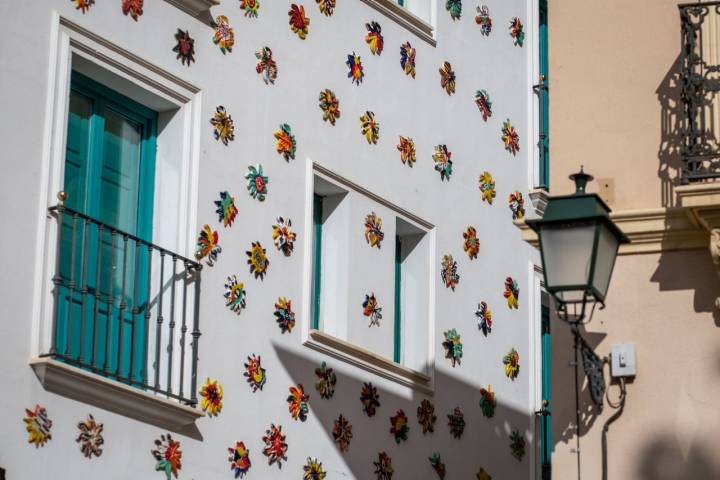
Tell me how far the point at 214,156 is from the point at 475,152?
4.26 metres

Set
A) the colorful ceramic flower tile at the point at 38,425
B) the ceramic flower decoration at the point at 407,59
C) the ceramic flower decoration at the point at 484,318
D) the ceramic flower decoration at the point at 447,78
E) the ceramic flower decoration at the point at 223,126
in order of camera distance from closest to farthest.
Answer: the colorful ceramic flower tile at the point at 38,425 → the ceramic flower decoration at the point at 223,126 → the ceramic flower decoration at the point at 407,59 → the ceramic flower decoration at the point at 484,318 → the ceramic flower decoration at the point at 447,78

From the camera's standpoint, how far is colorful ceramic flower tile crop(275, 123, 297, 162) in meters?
14.7

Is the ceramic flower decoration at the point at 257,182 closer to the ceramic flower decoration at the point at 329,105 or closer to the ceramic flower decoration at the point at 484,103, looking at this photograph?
the ceramic flower decoration at the point at 329,105

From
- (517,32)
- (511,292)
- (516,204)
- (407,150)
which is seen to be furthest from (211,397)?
(517,32)

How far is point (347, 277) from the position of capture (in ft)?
50.6

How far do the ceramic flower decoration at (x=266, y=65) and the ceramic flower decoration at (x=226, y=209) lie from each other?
1211 millimetres

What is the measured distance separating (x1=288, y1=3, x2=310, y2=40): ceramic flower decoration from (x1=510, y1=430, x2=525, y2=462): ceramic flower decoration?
14.8 ft

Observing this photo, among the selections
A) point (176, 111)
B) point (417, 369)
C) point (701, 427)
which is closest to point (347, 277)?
point (417, 369)

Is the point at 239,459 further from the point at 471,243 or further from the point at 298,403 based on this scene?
the point at 471,243

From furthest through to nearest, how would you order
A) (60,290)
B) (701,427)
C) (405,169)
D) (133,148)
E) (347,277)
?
(405,169), (347,277), (133,148), (60,290), (701,427)

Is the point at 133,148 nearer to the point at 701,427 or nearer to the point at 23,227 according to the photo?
the point at 23,227

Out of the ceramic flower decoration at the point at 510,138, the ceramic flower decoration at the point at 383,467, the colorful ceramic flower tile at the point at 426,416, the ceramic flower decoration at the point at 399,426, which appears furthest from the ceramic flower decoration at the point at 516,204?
the ceramic flower decoration at the point at 383,467

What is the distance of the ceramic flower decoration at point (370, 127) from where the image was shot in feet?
52.2

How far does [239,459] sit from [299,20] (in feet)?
12.5
